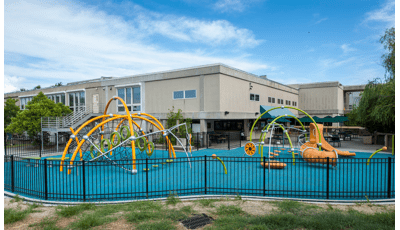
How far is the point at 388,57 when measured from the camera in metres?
20.8

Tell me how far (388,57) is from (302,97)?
2471cm

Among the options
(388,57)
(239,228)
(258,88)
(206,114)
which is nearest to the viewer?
(239,228)

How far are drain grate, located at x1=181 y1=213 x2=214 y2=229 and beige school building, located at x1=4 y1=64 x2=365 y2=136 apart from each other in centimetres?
1691

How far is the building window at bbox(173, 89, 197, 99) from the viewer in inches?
985

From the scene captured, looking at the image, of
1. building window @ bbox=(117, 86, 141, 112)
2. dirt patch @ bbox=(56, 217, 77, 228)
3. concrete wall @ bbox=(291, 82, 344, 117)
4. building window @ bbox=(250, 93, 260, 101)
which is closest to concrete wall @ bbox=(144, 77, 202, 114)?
building window @ bbox=(117, 86, 141, 112)

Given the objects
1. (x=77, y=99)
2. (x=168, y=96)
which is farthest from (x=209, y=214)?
(x=77, y=99)

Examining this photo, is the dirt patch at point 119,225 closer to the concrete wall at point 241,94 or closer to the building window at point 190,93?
the concrete wall at point 241,94

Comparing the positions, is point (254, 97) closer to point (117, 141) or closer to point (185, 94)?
point (185, 94)

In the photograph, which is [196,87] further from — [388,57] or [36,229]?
[36,229]

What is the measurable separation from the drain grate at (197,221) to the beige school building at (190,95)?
16910 mm

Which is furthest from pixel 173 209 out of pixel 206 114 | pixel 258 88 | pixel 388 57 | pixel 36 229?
pixel 258 88

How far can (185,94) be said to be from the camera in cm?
2544

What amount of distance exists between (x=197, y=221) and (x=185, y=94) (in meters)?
19.5

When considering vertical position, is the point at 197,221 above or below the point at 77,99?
below
